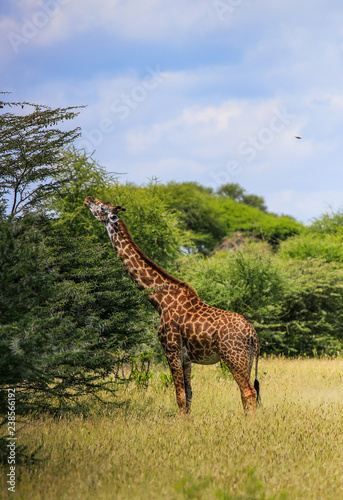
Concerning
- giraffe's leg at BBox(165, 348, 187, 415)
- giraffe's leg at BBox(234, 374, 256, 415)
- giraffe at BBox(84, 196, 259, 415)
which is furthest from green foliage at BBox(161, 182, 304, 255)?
giraffe's leg at BBox(234, 374, 256, 415)

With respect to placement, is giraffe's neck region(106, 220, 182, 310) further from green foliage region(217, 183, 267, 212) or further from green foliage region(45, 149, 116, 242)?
green foliage region(217, 183, 267, 212)

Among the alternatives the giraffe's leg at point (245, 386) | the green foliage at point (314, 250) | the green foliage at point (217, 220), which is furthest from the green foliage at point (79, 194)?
the green foliage at point (217, 220)

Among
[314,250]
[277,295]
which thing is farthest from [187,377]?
[314,250]

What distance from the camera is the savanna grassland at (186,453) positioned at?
4676 mm

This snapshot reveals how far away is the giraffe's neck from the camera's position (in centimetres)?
797

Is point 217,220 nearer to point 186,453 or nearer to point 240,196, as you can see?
point 240,196

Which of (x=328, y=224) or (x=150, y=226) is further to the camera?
(x=328, y=224)

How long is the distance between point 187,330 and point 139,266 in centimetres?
137

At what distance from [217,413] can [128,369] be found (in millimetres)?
7188

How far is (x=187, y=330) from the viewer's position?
24.5 feet

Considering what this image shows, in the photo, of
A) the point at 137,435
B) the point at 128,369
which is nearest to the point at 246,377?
the point at 137,435

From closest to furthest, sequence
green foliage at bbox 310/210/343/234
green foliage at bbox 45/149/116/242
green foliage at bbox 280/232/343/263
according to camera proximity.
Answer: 1. green foliage at bbox 45/149/116/242
2. green foliage at bbox 280/232/343/263
3. green foliage at bbox 310/210/343/234

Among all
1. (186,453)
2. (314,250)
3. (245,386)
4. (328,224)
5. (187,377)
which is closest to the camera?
(186,453)

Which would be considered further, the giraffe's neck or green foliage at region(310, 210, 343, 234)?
green foliage at region(310, 210, 343, 234)
